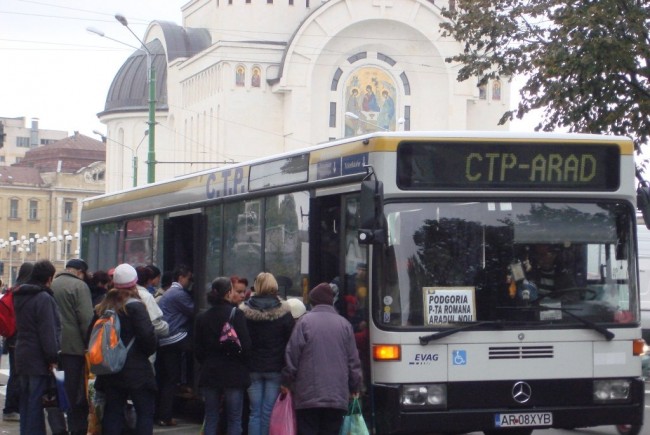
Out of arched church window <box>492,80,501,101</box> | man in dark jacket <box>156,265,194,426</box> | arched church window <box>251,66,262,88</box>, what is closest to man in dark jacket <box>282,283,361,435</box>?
man in dark jacket <box>156,265,194,426</box>

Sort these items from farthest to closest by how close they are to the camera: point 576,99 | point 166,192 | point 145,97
Result: point 145,97 → point 576,99 → point 166,192

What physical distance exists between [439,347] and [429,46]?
7226cm

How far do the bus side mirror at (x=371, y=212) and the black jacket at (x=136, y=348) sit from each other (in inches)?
72.4

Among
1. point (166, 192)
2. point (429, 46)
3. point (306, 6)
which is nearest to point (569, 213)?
point (166, 192)

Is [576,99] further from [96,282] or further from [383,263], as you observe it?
[383,263]

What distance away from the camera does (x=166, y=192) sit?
51.2 ft

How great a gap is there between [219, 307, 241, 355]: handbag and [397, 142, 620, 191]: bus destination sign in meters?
1.75

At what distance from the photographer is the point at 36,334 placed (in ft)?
36.1

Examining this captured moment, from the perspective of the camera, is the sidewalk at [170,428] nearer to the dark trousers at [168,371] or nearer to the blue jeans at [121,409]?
the dark trousers at [168,371]

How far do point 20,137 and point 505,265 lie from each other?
152391 mm

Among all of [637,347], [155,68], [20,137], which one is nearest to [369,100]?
[155,68]

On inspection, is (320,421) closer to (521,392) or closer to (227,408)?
(227,408)

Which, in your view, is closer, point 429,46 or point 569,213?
point 569,213

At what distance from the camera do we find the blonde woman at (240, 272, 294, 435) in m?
10.7
